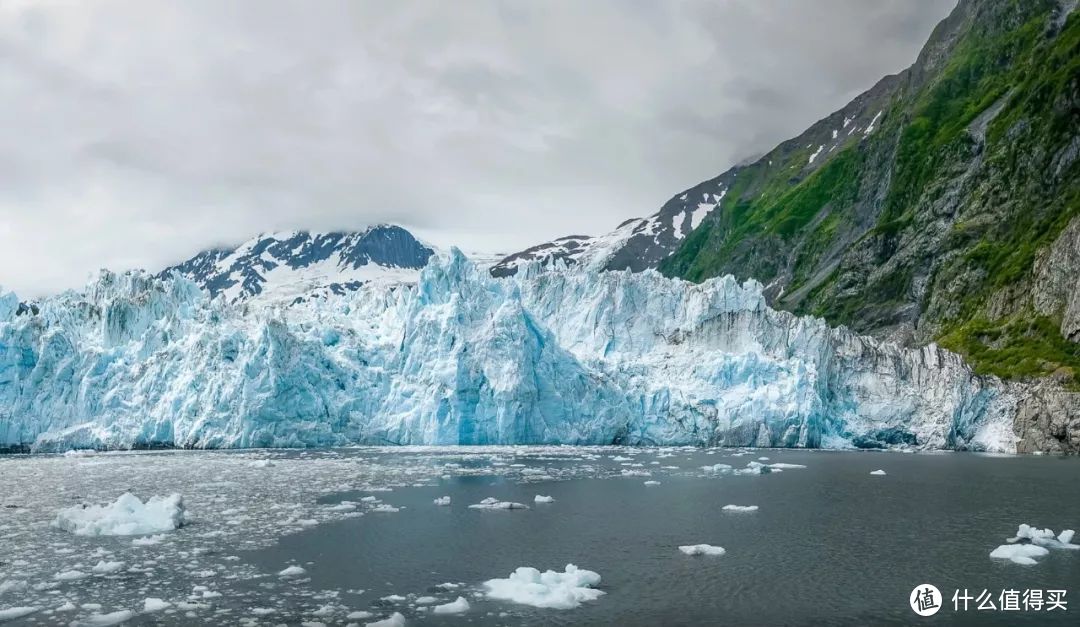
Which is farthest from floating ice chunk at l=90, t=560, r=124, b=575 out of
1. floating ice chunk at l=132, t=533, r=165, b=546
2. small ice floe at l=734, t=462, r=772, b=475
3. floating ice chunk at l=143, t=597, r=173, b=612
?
small ice floe at l=734, t=462, r=772, b=475

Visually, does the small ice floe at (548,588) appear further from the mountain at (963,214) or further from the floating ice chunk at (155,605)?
the mountain at (963,214)

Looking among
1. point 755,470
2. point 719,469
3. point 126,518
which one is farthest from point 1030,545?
point 126,518

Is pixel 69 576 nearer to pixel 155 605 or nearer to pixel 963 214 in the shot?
pixel 155 605


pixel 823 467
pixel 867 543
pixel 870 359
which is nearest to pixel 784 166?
pixel 870 359

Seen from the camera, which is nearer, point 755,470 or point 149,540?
point 149,540

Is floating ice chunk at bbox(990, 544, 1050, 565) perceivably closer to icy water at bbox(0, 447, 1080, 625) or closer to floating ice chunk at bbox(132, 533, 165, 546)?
icy water at bbox(0, 447, 1080, 625)

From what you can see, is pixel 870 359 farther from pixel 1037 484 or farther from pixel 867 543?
pixel 867 543
